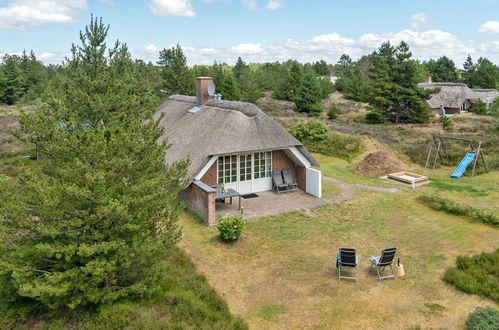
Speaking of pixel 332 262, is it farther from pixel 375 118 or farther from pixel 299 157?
pixel 375 118

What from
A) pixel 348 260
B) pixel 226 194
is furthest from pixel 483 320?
pixel 226 194

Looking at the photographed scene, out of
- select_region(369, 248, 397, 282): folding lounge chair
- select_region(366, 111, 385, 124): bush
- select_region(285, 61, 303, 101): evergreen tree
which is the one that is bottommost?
select_region(369, 248, 397, 282): folding lounge chair

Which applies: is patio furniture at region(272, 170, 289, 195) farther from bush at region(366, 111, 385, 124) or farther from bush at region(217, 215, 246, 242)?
bush at region(366, 111, 385, 124)

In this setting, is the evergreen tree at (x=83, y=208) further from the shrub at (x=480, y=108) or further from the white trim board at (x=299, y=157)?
the shrub at (x=480, y=108)

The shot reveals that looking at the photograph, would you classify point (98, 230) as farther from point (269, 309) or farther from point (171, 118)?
point (171, 118)

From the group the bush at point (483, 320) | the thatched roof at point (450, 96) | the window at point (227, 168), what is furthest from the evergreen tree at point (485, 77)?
the bush at point (483, 320)

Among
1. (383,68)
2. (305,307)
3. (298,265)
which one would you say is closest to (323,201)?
(298,265)

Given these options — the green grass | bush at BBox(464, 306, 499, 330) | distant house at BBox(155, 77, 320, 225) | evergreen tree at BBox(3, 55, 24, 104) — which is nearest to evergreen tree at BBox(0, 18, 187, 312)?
the green grass
